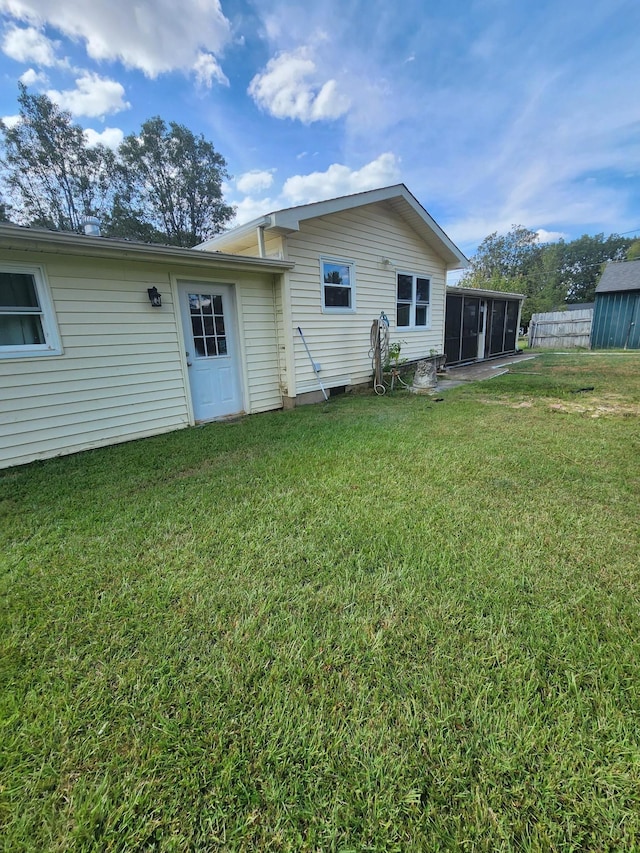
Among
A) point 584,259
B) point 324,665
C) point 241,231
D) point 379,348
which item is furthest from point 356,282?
point 584,259

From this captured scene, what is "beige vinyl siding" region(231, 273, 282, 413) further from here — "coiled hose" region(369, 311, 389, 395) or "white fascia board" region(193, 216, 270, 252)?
"coiled hose" region(369, 311, 389, 395)

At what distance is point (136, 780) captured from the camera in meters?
1.12

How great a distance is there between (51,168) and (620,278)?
1165 inches

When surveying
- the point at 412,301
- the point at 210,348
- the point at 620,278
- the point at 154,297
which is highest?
the point at 620,278

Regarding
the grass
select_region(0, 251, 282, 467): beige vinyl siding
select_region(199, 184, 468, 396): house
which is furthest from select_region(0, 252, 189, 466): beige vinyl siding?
select_region(199, 184, 468, 396): house

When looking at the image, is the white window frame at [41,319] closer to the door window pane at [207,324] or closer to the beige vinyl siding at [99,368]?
the beige vinyl siding at [99,368]

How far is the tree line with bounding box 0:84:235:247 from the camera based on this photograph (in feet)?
62.5

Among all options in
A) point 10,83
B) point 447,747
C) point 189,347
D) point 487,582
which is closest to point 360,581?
point 487,582

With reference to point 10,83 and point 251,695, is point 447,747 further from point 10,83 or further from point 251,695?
point 10,83

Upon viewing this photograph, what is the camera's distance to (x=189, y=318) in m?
5.23

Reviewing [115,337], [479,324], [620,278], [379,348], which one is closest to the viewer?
[115,337]

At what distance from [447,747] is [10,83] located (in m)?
28.6

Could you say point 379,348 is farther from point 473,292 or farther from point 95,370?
point 473,292

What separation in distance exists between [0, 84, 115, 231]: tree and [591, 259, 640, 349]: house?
26.8 m
